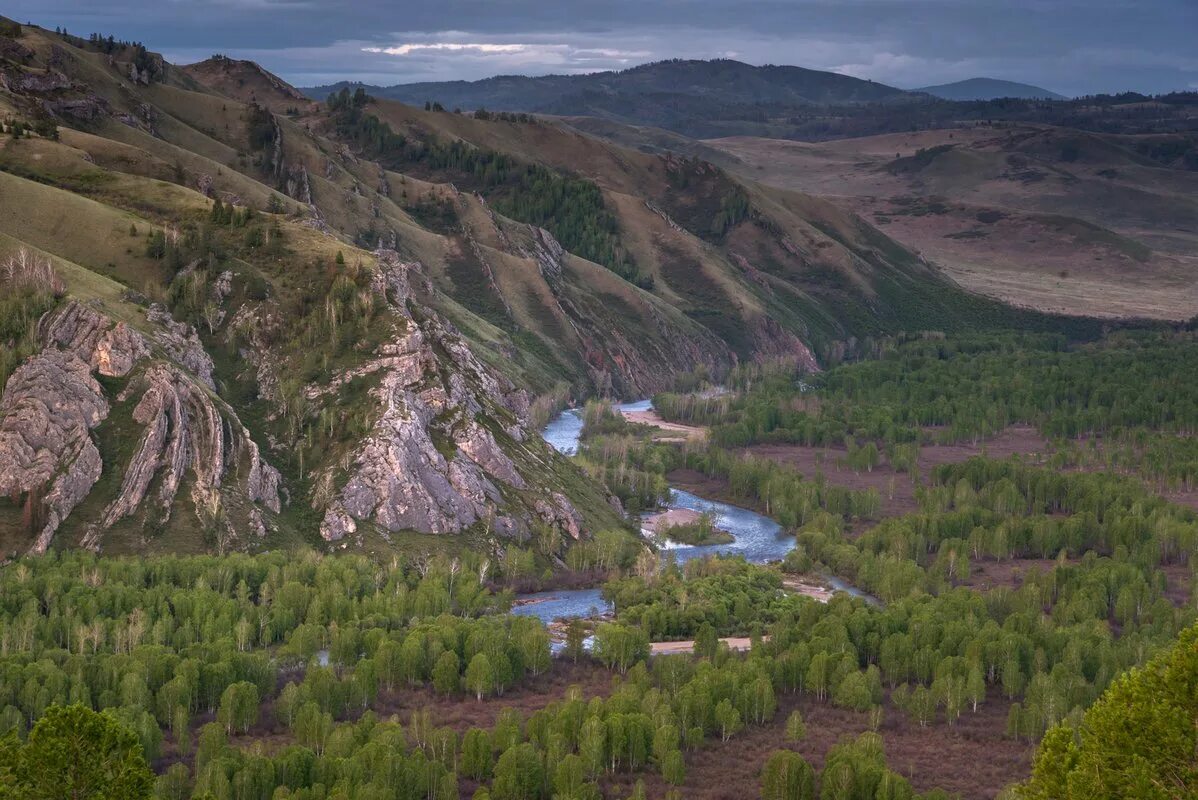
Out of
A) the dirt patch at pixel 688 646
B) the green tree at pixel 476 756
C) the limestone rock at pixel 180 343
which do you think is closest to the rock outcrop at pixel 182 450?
the limestone rock at pixel 180 343

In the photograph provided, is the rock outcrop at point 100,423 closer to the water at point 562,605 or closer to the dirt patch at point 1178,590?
the water at point 562,605

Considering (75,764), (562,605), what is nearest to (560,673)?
(562,605)

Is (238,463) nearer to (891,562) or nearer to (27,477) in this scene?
(27,477)

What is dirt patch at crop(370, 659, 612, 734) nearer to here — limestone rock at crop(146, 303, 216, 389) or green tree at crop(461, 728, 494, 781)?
green tree at crop(461, 728, 494, 781)

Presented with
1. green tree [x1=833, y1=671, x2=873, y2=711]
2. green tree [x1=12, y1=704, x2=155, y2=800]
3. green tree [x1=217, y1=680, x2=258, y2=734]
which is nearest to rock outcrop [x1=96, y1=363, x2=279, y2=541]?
green tree [x1=217, y1=680, x2=258, y2=734]

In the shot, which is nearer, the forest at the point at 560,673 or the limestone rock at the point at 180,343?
the forest at the point at 560,673

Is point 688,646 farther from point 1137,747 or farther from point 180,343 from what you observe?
point 1137,747
